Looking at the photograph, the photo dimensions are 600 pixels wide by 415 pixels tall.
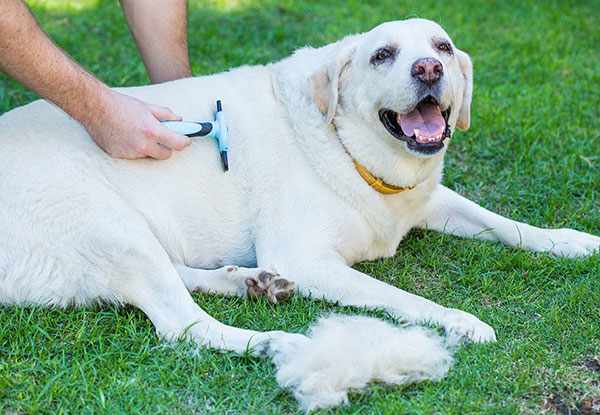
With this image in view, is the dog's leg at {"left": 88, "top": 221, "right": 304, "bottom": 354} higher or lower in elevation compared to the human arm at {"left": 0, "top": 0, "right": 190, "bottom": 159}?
lower

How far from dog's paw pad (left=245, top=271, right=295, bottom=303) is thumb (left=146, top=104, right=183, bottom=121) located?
83cm

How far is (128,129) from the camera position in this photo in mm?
3320

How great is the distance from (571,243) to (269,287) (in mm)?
1560

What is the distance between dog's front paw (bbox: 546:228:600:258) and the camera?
12.0 feet

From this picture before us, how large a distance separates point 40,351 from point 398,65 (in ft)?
6.29

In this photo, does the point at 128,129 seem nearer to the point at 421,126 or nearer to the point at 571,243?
the point at 421,126

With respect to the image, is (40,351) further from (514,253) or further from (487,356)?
(514,253)

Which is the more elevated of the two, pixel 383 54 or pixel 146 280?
pixel 383 54

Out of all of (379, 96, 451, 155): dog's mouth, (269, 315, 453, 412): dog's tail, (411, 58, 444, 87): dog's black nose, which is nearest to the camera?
(269, 315, 453, 412): dog's tail

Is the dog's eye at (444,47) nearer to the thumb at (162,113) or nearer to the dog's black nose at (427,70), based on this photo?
the dog's black nose at (427,70)

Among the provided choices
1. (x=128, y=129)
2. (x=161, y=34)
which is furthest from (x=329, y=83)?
(x=161, y=34)

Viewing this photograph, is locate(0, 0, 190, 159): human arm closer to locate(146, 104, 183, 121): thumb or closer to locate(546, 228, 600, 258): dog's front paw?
locate(146, 104, 183, 121): thumb

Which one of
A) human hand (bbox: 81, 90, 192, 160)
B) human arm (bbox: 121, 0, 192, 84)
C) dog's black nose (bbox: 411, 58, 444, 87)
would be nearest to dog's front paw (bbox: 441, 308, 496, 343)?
dog's black nose (bbox: 411, 58, 444, 87)

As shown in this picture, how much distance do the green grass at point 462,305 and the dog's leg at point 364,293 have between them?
0.06 meters
